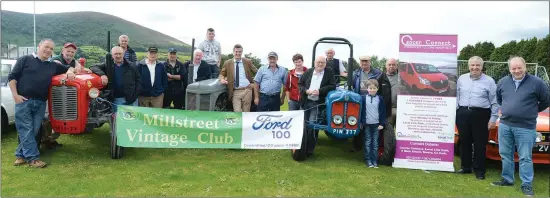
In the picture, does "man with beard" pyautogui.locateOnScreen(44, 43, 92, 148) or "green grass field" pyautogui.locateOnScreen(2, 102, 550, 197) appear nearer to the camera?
"green grass field" pyautogui.locateOnScreen(2, 102, 550, 197)

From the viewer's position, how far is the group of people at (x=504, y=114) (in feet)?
16.1

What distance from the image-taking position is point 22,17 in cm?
1944

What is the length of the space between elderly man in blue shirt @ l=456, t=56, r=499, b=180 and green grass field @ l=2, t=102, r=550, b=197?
1.39 feet

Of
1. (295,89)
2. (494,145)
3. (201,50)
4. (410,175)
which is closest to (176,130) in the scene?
(295,89)

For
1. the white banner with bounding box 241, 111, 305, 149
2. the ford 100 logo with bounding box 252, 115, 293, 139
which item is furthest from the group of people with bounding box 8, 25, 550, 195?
the ford 100 logo with bounding box 252, 115, 293, 139

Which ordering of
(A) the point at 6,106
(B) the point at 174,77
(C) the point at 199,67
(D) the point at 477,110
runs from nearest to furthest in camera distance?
(D) the point at 477,110 → (A) the point at 6,106 → (B) the point at 174,77 → (C) the point at 199,67

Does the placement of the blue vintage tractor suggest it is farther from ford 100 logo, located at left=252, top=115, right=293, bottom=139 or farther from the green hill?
the green hill

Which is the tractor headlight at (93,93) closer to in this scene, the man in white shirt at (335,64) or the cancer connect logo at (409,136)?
the man in white shirt at (335,64)

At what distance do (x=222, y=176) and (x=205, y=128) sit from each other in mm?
911

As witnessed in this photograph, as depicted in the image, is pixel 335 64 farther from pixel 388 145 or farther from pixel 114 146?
pixel 114 146

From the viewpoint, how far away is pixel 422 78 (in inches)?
237

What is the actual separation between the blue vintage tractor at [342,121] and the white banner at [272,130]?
15 cm

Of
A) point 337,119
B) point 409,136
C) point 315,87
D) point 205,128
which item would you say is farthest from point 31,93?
point 409,136

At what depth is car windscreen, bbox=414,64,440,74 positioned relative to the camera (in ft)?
19.6
